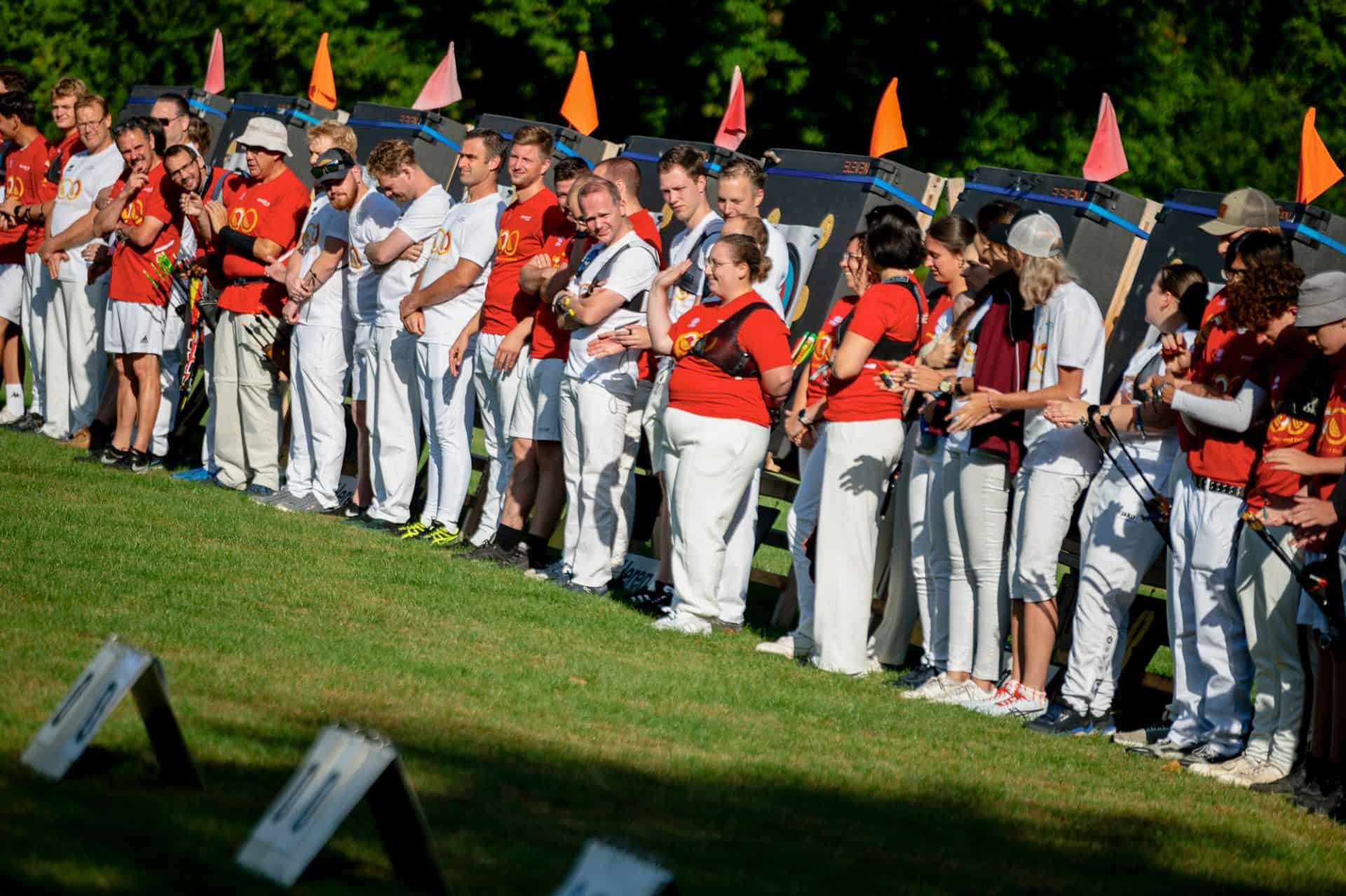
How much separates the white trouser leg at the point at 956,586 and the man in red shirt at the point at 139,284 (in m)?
6.69

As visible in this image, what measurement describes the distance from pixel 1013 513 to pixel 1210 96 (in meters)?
22.6

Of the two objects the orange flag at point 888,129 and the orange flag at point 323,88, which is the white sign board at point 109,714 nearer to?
the orange flag at point 888,129

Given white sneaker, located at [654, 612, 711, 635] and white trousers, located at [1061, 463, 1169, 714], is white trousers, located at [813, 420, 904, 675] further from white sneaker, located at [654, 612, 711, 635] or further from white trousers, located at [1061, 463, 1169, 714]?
white trousers, located at [1061, 463, 1169, 714]

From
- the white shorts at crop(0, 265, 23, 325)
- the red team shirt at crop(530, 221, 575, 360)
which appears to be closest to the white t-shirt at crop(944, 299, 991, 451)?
the red team shirt at crop(530, 221, 575, 360)

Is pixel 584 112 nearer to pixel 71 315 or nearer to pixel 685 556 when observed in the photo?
pixel 71 315

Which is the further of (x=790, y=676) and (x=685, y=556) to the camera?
(x=685, y=556)

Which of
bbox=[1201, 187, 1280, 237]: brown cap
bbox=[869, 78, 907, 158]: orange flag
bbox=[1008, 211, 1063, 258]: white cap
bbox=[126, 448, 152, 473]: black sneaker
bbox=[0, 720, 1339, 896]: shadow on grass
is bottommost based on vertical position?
bbox=[126, 448, 152, 473]: black sneaker

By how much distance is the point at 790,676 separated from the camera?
876 cm

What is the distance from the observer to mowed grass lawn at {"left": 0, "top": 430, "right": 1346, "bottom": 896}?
205 inches

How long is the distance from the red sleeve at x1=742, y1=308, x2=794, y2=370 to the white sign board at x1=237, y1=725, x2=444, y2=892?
15.7ft

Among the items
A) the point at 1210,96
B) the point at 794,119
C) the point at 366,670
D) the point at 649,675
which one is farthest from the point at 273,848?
the point at 1210,96

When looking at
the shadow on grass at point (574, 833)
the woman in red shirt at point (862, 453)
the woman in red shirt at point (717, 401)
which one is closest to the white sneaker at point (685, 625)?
the woman in red shirt at point (717, 401)

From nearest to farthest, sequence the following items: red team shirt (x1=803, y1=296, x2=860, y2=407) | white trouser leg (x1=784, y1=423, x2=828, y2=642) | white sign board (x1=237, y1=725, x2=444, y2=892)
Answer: white sign board (x1=237, y1=725, x2=444, y2=892), red team shirt (x1=803, y1=296, x2=860, y2=407), white trouser leg (x1=784, y1=423, x2=828, y2=642)

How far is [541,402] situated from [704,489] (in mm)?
1843
